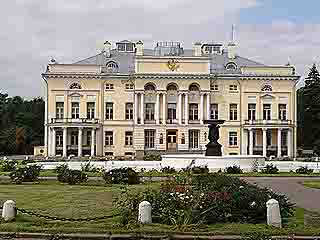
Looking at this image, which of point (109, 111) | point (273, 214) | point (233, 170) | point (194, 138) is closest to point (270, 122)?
point (194, 138)

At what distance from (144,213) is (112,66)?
62326 mm

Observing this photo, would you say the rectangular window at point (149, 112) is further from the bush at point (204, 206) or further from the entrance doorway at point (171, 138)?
the bush at point (204, 206)

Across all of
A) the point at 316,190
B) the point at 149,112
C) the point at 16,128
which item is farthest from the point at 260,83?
the point at 316,190

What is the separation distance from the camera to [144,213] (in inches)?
539

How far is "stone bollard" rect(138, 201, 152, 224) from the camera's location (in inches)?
538

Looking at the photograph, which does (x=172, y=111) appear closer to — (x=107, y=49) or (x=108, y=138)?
(x=108, y=138)

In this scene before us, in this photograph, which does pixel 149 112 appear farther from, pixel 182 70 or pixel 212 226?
pixel 212 226

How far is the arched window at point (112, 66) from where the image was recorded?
2938 inches

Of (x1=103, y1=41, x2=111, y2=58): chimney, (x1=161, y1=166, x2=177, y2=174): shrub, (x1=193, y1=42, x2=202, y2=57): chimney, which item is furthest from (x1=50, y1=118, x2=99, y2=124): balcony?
(x1=161, y1=166, x2=177, y2=174): shrub

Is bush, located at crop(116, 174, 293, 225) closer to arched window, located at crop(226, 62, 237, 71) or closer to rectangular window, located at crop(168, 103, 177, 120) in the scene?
rectangular window, located at crop(168, 103, 177, 120)

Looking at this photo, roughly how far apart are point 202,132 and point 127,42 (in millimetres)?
17393

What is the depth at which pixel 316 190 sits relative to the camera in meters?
25.2

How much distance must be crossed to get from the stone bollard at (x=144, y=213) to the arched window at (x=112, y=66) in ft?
201

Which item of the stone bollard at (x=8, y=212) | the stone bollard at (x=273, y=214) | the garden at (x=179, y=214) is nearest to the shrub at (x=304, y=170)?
the garden at (x=179, y=214)
